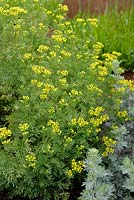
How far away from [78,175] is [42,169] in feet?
1.16

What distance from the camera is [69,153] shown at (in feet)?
11.5

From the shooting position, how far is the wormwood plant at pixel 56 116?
3.39 m

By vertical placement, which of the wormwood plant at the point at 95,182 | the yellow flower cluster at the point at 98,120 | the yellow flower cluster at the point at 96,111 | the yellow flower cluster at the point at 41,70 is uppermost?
the yellow flower cluster at the point at 41,70

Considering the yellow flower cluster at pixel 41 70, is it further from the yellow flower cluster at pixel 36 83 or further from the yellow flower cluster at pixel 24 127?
the yellow flower cluster at pixel 24 127

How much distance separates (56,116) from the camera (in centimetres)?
341

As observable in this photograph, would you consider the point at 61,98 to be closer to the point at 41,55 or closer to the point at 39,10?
the point at 41,55

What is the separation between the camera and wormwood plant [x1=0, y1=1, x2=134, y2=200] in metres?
3.39

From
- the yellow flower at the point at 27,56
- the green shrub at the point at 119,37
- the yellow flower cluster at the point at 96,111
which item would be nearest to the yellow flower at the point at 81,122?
the yellow flower cluster at the point at 96,111

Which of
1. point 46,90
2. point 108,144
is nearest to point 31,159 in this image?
point 46,90

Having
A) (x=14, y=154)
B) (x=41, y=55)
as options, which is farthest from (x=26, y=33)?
(x=14, y=154)

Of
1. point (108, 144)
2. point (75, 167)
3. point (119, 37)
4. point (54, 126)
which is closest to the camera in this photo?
point (54, 126)

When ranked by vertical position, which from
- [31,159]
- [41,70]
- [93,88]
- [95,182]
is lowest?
[95,182]

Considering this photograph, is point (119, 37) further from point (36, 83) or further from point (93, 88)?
point (36, 83)

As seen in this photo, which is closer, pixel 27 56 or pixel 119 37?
pixel 27 56
